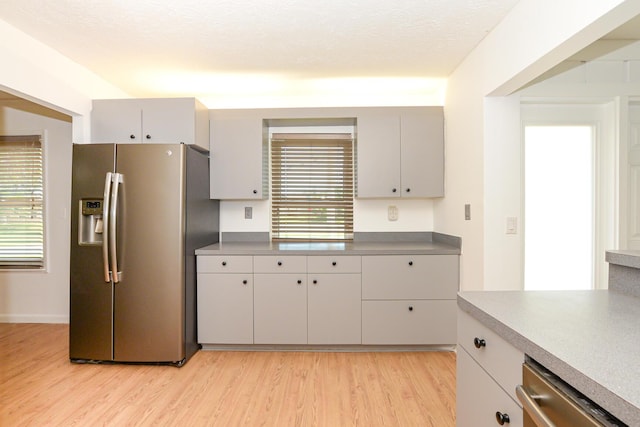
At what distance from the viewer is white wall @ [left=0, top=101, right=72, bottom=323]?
3.74m

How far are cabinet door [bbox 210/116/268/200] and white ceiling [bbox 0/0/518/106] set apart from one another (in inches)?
15.9

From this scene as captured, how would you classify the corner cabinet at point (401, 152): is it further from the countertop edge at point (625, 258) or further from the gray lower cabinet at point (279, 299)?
the countertop edge at point (625, 258)

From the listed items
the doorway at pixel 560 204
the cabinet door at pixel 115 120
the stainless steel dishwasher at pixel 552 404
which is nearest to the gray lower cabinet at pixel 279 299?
the cabinet door at pixel 115 120

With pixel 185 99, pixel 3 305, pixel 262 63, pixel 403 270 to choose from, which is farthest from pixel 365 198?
pixel 3 305

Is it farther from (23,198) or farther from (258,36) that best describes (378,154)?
(23,198)

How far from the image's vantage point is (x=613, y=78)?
103 inches

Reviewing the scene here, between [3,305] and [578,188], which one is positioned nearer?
[578,188]

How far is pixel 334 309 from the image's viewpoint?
2.94 m

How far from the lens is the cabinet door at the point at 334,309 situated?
9.62ft

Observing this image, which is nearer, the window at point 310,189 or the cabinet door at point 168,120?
the cabinet door at point 168,120

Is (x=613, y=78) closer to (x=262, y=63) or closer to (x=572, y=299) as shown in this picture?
(x=572, y=299)

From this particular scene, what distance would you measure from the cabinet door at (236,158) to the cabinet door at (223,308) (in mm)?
809

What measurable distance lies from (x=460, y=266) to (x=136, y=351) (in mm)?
2653

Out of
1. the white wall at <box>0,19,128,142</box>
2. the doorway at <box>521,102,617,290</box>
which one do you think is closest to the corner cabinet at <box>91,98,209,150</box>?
the white wall at <box>0,19,128,142</box>
